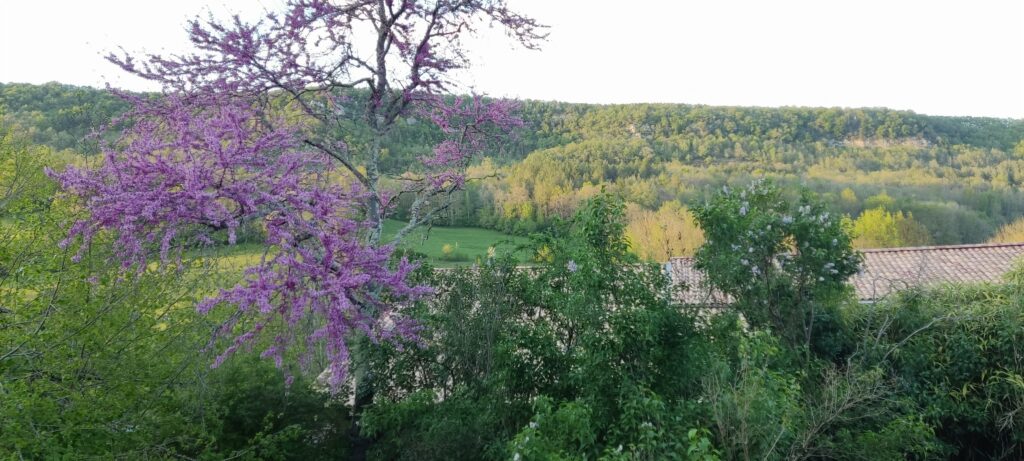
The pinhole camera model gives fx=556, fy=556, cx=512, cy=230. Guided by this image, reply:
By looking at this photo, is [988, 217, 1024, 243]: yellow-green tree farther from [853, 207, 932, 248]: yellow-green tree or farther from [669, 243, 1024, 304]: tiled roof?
[669, 243, 1024, 304]: tiled roof

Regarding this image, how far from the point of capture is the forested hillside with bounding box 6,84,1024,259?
33.7 metres

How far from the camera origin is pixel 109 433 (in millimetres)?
4516

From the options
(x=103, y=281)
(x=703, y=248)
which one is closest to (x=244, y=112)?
(x=103, y=281)

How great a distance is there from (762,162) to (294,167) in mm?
53026

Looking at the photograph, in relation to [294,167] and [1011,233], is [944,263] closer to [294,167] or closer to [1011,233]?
[294,167]

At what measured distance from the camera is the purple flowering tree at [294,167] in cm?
367

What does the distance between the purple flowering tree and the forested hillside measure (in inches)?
399

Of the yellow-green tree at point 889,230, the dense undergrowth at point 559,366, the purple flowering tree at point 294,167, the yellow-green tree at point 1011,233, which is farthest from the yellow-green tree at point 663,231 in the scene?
the purple flowering tree at point 294,167

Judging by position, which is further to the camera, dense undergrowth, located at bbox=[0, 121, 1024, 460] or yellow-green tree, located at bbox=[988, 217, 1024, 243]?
yellow-green tree, located at bbox=[988, 217, 1024, 243]

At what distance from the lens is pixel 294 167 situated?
13.8 ft

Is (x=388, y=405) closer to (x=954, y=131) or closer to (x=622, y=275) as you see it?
(x=622, y=275)

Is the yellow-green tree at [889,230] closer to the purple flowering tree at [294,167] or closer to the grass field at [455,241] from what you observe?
the grass field at [455,241]

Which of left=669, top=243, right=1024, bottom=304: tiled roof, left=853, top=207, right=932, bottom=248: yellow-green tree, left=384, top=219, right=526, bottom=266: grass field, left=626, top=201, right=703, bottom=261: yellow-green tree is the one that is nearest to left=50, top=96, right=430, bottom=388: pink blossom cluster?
left=384, top=219, right=526, bottom=266: grass field

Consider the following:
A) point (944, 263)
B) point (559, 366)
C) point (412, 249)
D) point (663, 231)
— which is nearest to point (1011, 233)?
point (663, 231)
